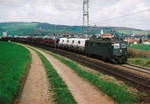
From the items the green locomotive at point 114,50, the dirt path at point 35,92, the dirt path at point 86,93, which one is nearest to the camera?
the dirt path at point 35,92

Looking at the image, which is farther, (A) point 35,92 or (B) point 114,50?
(B) point 114,50

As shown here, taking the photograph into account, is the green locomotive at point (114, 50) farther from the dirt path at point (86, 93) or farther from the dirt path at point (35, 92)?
the dirt path at point (35, 92)

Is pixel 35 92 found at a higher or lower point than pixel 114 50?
lower

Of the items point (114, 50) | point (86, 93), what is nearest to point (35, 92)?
point (86, 93)

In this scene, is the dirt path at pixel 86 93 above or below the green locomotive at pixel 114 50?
below

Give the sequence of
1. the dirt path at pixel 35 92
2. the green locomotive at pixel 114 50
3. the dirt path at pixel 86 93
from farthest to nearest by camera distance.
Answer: the green locomotive at pixel 114 50 → the dirt path at pixel 86 93 → the dirt path at pixel 35 92

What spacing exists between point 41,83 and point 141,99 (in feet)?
26.4

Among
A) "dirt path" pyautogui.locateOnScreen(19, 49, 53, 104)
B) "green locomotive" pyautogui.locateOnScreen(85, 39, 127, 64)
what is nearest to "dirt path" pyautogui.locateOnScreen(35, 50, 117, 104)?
"dirt path" pyautogui.locateOnScreen(19, 49, 53, 104)

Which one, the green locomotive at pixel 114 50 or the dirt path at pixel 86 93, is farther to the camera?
the green locomotive at pixel 114 50

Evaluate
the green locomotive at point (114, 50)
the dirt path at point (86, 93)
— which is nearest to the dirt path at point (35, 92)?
the dirt path at point (86, 93)

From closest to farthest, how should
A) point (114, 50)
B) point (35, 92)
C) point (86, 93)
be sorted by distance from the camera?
point (86, 93)
point (35, 92)
point (114, 50)

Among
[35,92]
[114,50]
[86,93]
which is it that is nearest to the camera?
[86,93]

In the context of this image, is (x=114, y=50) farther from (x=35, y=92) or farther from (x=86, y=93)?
(x=35, y=92)

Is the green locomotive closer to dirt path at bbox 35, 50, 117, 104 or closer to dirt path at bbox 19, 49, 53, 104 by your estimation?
dirt path at bbox 35, 50, 117, 104
